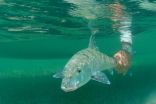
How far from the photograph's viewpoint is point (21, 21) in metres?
21.4

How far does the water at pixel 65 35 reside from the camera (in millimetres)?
17406

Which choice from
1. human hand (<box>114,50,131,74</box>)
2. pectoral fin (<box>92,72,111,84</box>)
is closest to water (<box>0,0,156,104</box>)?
human hand (<box>114,50,131,74</box>)

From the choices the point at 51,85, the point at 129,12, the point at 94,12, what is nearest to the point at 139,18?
the point at 129,12

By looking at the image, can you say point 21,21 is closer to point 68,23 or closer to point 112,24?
point 68,23

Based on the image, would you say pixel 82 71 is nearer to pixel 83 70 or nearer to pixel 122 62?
pixel 83 70

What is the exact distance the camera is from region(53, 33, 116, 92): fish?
22.4ft

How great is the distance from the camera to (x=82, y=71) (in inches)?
284

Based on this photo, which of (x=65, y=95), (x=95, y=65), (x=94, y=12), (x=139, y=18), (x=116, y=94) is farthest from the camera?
(x=116, y=94)

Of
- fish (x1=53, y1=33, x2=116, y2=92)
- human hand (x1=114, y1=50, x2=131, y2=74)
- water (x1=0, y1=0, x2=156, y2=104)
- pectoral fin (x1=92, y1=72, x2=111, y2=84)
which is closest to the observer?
fish (x1=53, y1=33, x2=116, y2=92)

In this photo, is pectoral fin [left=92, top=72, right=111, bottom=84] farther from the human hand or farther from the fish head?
the human hand

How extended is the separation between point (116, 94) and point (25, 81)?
11.8 m

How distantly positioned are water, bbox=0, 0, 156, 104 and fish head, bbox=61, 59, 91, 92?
7822 mm

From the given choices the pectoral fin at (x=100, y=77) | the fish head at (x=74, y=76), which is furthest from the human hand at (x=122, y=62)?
the fish head at (x=74, y=76)

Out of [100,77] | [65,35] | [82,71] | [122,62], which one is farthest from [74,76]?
[65,35]
